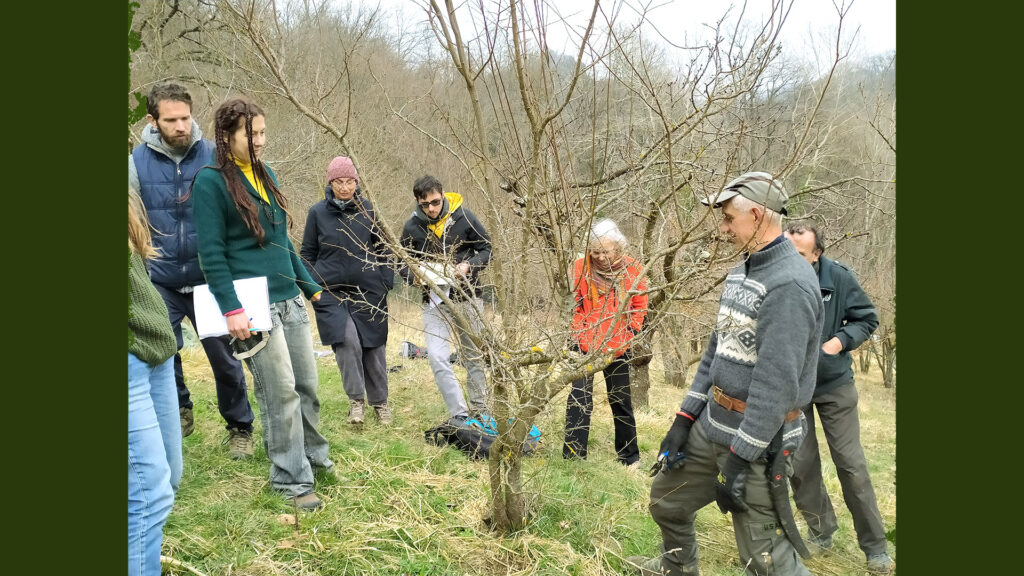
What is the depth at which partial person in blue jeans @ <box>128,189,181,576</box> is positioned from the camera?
6.79 ft

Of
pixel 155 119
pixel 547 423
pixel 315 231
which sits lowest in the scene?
pixel 547 423

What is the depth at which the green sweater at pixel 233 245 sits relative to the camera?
302 cm

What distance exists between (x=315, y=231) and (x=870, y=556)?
4.17 meters

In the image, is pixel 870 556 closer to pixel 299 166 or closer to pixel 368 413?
pixel 368 413

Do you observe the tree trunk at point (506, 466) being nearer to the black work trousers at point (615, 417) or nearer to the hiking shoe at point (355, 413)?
the black work trousers at point (615, 417)

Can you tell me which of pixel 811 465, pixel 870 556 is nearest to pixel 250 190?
pixel 811 465

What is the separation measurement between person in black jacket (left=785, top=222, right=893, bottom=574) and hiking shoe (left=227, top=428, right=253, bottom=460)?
3211mm

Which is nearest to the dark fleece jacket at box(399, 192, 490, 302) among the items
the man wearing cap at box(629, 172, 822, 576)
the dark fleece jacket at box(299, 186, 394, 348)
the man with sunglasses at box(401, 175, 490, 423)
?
the man with sunglasses at box(401, 175, 490, 423)

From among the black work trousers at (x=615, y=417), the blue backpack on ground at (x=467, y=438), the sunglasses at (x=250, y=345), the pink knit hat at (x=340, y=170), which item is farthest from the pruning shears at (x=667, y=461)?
the pink knit hat at (x=340, y=170)

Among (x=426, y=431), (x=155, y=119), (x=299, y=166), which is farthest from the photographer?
(x=299, y=166)

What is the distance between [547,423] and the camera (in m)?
4.09

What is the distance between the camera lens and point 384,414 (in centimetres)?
508

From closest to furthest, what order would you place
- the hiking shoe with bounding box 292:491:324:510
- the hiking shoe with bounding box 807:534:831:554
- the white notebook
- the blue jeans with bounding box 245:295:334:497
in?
the white notebook, the blue jeans with bounding box 245:295:334:497, the hiking shoe with bounding box 292:491:324:510, the hiking shoe with bounding box 807:534:831:554

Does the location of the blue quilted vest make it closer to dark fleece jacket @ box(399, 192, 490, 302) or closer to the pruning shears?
dark fleece jacket @ box(399, 192, 490, 302)
